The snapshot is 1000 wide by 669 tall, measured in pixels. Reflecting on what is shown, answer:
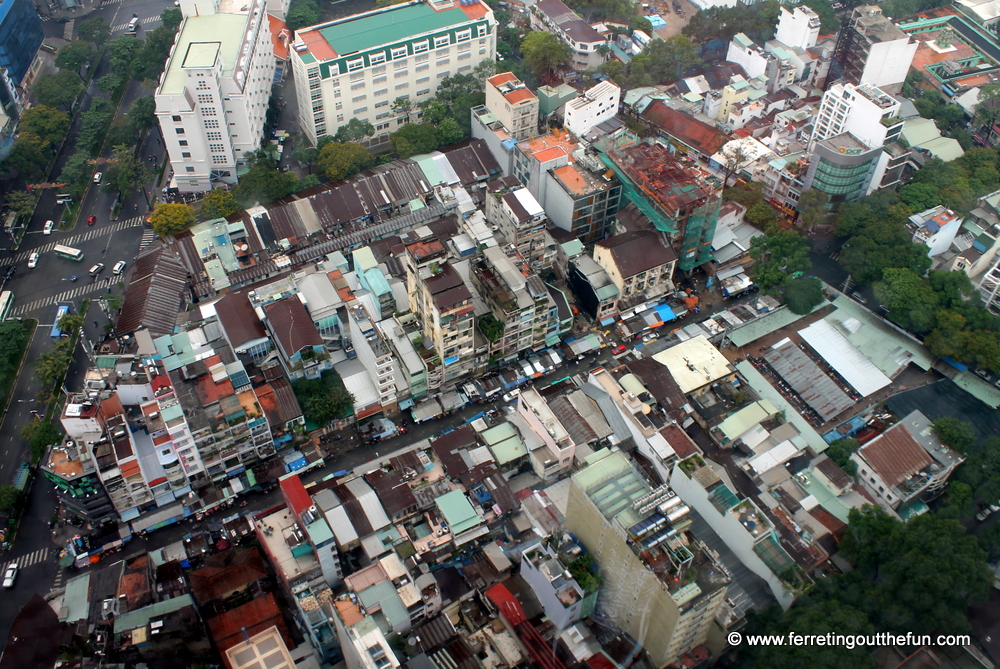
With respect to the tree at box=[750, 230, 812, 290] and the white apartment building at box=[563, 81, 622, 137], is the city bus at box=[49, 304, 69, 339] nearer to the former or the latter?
the white apartment building at box=[563, 81, 622, 137]

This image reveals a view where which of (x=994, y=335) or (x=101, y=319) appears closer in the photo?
(x=994, y=335)

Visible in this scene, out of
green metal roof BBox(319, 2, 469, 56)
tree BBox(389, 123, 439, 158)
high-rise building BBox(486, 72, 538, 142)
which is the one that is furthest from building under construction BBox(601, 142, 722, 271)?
green metal roof BBox(319, 2, 469, 56)

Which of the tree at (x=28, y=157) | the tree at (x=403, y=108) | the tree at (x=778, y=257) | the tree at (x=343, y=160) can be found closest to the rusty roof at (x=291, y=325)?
the tree at (x=343, y=160)

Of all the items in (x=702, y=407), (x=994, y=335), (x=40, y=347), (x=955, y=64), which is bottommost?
(x=40, y=347)

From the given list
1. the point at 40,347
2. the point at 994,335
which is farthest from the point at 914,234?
the point at 40,347

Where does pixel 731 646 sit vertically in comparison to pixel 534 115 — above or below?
below

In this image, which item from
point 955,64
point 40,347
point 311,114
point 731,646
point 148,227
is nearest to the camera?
point 731,646

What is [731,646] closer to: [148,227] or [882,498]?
[882,498]

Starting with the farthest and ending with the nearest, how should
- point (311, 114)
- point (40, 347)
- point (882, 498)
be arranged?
point (311, 114)
point (40, 347)
point (882, 498)
